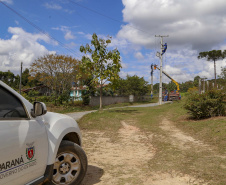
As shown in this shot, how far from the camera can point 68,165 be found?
3.37 metres

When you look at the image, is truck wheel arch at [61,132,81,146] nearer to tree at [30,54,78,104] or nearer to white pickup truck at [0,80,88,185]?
white pickup truck at [0,80,88,185]

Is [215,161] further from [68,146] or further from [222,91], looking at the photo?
[222,91]

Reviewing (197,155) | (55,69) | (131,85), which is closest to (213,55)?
(131,85)

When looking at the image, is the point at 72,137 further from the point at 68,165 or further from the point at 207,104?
the point at 207,104

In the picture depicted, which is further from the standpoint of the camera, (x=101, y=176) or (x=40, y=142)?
(x=101, y=176)

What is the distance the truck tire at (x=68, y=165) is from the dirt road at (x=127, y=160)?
1.63ft

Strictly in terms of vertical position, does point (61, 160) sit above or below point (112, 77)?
below

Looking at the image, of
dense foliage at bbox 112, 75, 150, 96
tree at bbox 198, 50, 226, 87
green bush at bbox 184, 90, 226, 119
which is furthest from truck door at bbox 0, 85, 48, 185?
tree at bbox 198, 50, 226, 87

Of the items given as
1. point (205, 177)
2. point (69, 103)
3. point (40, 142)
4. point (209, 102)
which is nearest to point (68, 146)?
point (40, 142)

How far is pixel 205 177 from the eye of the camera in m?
4.02

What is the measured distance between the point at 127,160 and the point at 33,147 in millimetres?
3098

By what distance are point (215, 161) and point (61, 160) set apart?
348 cm

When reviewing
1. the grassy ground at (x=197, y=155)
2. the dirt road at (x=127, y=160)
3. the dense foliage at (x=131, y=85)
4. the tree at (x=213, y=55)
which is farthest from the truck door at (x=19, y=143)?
the tree at (x=213, y=55)

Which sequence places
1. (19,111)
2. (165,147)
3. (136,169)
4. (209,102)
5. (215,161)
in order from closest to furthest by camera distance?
(19,111) → (136,169) → (215,161) → (165,147) → (209,102)
